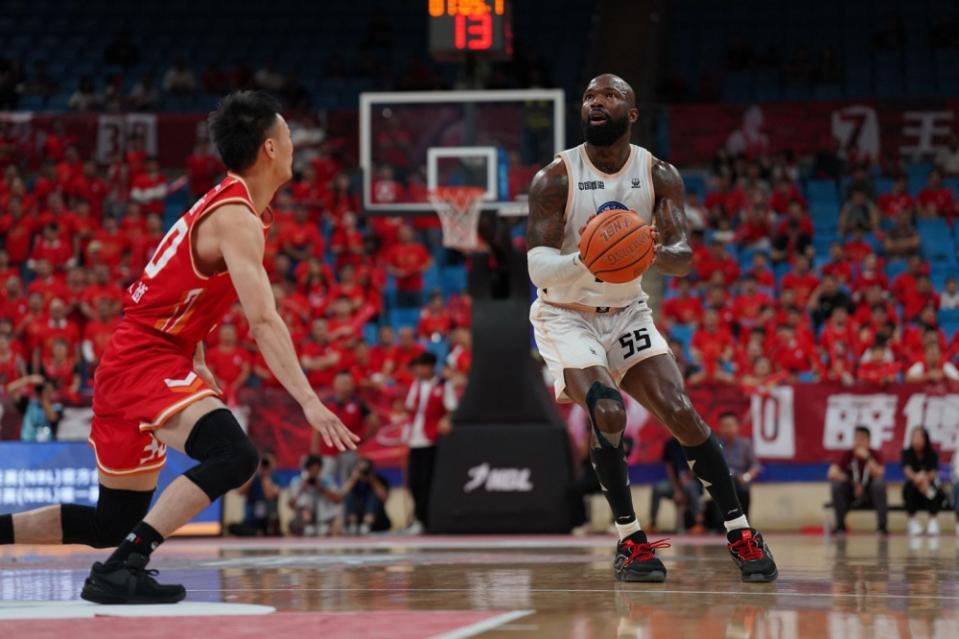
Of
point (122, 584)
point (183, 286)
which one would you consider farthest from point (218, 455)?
point (183, 286)

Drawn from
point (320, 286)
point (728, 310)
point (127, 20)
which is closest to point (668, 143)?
Result: point (728, 310)

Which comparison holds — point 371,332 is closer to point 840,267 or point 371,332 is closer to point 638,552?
point 840,267

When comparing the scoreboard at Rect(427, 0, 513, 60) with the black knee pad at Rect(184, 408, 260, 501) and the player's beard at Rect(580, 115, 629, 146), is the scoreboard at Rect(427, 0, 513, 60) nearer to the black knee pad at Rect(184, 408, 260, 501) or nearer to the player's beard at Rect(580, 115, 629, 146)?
the player's beard at Rect(580, 115, 629, 146)

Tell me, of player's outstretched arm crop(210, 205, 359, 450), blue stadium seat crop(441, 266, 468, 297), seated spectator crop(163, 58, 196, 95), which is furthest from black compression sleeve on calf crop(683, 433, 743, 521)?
seated spectator crop(163, 58, 196, 95)

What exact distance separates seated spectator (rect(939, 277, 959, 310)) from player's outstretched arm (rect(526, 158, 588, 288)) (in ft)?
39.4

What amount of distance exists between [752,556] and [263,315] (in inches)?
107

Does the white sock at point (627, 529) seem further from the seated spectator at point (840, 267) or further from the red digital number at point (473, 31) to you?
the seated spectator at point (840, 267)

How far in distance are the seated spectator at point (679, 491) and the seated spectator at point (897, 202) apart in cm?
715

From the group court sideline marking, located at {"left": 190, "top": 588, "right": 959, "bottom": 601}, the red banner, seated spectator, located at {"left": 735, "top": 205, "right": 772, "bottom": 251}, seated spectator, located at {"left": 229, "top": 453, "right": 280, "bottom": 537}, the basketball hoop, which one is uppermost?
the red banner

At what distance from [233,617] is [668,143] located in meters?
17.4

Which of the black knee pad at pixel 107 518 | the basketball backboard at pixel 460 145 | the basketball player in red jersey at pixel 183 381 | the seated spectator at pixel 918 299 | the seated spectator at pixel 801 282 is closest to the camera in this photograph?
the basketball player in red jersey at pixel 183 381

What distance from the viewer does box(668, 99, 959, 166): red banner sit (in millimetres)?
21344

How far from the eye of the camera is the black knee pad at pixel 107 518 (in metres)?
5.76

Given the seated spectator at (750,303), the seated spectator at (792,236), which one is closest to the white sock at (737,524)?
the seated spectator at (750,303)
